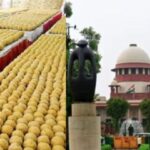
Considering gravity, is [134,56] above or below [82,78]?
above

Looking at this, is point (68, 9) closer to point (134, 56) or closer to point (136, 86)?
point (134, 56)

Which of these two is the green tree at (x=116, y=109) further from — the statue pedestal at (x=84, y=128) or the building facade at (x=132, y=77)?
the statue pedestal at (x=84, y=128)

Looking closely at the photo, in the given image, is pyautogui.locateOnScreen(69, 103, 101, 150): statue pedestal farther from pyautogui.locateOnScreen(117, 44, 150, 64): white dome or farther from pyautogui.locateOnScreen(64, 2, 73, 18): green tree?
pyautogui.locateOnScreen(117, 44, 150, 64): white dome

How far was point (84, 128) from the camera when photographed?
7090mm

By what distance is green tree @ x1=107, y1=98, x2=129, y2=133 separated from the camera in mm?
51875

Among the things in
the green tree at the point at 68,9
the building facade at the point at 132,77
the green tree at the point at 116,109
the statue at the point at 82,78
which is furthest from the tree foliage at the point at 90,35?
the statue at the point at 82,78

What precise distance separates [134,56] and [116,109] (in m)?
10.0

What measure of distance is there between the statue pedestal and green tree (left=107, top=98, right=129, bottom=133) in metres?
44.3

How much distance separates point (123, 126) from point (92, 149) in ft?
146

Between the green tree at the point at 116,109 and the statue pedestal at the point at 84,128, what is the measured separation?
44279mm

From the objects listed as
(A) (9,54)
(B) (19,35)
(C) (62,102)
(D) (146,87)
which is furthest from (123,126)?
(C) (62,102)

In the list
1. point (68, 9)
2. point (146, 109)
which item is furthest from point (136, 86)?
point (68, 9)

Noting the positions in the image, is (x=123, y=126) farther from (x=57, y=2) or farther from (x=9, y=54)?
(x=9, y=54)

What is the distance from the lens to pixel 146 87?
60.1m
